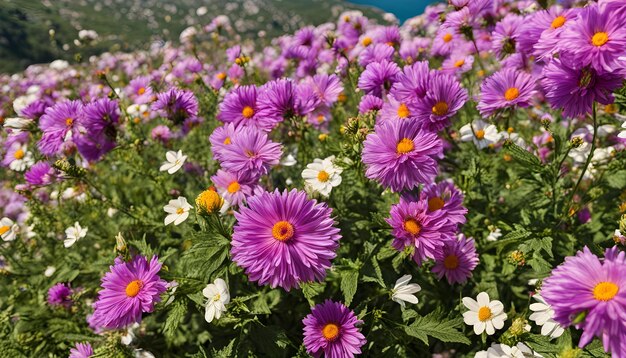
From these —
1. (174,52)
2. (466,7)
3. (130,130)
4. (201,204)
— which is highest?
(466,7)

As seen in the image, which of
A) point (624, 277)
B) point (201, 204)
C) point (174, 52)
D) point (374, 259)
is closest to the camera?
point (624, 277)

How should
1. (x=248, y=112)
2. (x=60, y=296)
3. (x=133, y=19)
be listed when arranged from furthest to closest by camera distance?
(x=133, y=19)
(x=60, y=296)
(x=248, y=112)

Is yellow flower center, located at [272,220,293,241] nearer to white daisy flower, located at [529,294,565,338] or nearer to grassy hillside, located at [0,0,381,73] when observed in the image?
Answer: white daisy flower, located at [529,294,565,338]

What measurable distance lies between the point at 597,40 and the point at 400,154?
105cm

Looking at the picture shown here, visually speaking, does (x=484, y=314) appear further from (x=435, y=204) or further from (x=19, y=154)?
(x=19, y=154)

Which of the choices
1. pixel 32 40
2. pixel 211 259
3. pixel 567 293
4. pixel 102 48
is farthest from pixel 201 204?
pixel 32 40

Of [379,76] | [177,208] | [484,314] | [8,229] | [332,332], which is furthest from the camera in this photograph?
[8,229]

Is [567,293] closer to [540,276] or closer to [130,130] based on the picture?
[540,276]

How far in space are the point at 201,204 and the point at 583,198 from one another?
2.89 m

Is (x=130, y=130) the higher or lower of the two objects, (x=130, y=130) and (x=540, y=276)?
the lower

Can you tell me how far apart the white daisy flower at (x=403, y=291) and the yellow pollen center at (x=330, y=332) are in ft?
1.30

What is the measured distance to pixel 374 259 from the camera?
7.39 feet

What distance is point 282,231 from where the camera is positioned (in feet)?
6.31

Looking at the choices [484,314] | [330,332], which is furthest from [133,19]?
[484,314]
